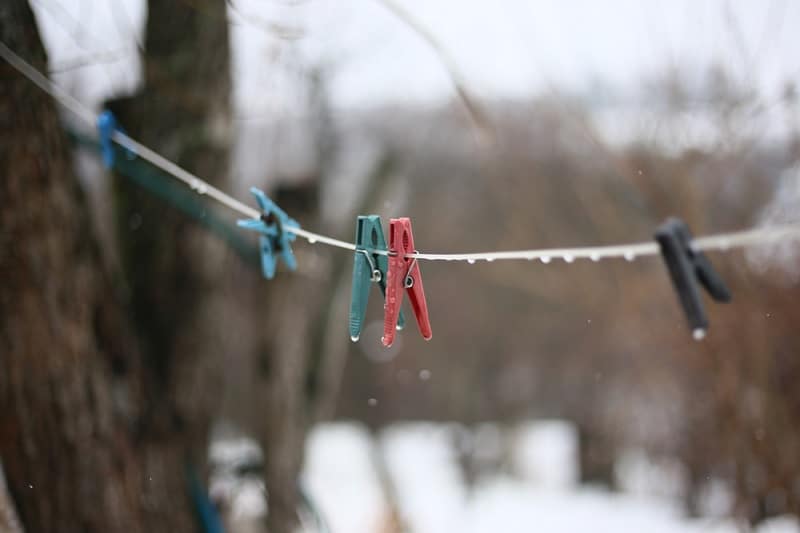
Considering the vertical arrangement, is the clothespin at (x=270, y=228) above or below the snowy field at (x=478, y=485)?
below

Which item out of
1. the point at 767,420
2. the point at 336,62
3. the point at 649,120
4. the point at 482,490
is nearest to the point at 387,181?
the point at 336,62

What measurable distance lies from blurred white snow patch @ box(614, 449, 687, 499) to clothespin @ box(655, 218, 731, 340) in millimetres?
8721

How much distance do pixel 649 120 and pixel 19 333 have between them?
483 cm

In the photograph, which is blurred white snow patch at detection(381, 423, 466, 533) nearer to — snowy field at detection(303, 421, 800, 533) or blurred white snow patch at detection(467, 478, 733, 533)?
snowy field at detection(303, 421, 800, 533)

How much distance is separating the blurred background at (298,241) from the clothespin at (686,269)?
0.97 meters

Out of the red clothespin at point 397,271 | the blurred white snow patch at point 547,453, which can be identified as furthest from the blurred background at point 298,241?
the blurred white snow patch at point 547,453

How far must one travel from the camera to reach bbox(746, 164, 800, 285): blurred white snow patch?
534cm

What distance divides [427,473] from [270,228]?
15780mm

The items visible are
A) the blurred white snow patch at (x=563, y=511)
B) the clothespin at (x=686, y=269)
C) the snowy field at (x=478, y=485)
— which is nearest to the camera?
the clothespin at (x=686, y=269)

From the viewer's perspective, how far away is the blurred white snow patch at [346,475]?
39.8 ft

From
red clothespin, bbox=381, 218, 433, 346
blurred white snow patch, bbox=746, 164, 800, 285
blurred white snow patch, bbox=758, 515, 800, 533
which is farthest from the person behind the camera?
blurred white snow patch, bbox=758, 515, 800, 533

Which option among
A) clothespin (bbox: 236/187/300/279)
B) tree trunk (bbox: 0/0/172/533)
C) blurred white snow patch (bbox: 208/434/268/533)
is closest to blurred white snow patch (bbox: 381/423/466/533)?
blurred white snow patch (bbox: 208/434/268/533)

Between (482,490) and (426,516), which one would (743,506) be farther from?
(482,490)

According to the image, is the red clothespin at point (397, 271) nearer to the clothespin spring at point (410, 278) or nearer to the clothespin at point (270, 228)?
the clothespin spring at point (410, 278)
